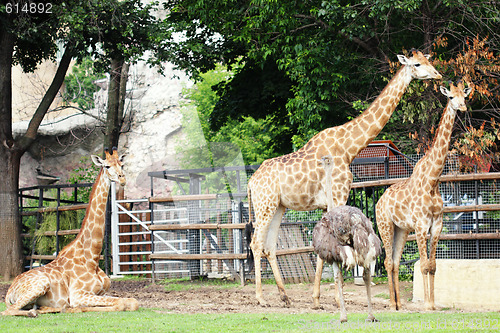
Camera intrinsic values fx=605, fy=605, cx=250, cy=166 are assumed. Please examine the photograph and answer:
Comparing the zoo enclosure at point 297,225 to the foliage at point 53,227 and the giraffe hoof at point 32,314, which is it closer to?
the foliage at point 53,227

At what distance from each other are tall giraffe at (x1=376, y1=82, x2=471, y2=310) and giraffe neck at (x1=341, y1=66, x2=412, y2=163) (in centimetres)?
82

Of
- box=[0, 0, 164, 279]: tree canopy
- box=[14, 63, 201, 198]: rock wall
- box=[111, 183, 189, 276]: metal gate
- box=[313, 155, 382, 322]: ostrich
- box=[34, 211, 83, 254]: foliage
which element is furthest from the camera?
box=[14, 63, 201, 198]: rock wall

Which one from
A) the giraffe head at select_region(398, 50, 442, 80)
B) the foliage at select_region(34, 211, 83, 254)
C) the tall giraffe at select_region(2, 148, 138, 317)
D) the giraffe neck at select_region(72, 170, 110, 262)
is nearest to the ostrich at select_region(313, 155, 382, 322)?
the tall giraffe at select_region(2, 148, 138, 317)

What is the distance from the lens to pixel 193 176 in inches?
658

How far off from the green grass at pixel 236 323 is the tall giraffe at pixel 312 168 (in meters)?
1.94

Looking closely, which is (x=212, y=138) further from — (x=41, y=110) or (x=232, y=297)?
(x=232, y=297)

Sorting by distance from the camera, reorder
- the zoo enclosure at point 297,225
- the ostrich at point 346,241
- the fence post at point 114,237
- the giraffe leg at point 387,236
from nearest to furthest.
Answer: the ostrich at point 346,241
the giraffe leg at point 387,236
the zoo enclosure at point 297,225
the fence post at point 114,237

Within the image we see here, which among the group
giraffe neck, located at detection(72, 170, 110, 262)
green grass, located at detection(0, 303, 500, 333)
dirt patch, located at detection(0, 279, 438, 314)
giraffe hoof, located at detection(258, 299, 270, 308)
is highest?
giraffe neck, located at detection(72, 170, 110, 262)

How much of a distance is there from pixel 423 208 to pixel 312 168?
183cm

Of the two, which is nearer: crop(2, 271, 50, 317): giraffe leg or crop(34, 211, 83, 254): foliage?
crop(2, 271, 50, 317): giraffe leg

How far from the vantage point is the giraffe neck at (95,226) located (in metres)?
8.77

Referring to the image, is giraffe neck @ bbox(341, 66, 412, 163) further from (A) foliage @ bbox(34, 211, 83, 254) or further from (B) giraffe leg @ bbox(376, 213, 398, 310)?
(A) foliage @ bbox(34, 211, 83, 254)

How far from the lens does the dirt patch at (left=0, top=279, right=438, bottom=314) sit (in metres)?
9.05

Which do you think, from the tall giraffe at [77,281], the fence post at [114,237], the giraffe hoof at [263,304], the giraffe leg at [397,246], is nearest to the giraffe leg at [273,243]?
the giraffe hoof at [263,304]
